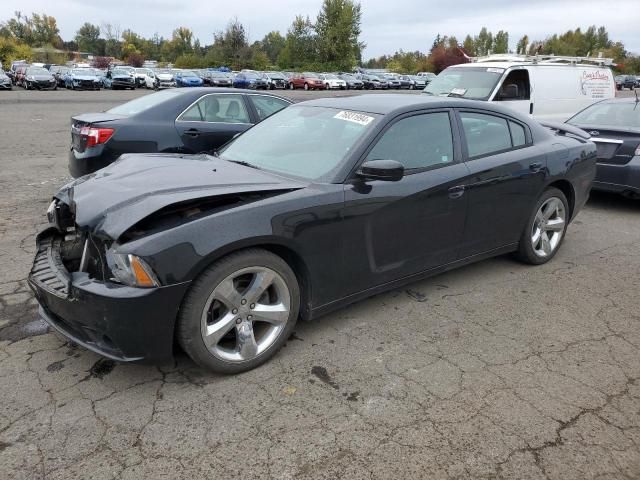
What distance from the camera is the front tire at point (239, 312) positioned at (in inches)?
111

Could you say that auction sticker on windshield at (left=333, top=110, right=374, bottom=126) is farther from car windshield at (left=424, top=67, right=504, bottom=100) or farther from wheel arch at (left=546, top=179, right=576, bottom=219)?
car windshield at (left=424, top=67, right=504, bottom=100)

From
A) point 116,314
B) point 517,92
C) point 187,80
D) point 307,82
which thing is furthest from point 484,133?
point 307,82

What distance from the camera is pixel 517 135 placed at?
15.1 feet

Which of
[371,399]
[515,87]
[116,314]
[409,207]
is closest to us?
[116,314]

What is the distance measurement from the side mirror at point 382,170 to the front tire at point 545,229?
1.88m

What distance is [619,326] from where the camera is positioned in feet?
12.5

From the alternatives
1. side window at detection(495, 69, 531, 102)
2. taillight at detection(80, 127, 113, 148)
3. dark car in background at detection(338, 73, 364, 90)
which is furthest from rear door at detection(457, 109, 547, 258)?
dark car in background at detection(338, 73, 364, 90)

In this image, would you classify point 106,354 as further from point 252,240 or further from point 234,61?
point 234,61

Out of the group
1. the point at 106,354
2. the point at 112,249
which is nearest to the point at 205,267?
the point at 112,249

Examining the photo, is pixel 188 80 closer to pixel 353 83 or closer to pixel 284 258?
pixel 353 83

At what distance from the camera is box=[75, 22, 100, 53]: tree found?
4353 inches

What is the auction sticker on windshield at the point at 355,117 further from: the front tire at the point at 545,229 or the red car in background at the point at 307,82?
the red car in background at the point at 307,82

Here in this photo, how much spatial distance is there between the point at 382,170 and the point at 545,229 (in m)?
2.38

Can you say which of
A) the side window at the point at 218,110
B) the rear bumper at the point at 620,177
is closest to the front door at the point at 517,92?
the rear bumper at the point at 620,177
